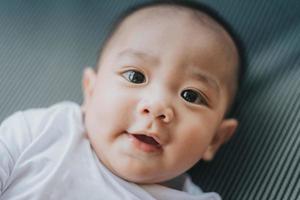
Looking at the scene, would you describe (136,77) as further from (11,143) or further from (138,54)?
(11,143)

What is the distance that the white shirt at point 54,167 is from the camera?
0.86 m

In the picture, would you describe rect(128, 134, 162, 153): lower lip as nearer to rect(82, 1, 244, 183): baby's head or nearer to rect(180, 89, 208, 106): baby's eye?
rect(82, 1, 244, 183): baby's head

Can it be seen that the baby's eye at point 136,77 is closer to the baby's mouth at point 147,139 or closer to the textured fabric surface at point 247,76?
the baby's mouth at point 147,139

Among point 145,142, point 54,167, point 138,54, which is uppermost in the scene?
point 138,54

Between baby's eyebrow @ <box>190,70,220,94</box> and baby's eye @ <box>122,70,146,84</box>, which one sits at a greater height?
baby's eyebrow @ <box>190,70,220,94</box>

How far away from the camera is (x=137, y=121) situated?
827 millimetres

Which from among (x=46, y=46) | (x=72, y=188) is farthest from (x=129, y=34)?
(x=46, y=46)

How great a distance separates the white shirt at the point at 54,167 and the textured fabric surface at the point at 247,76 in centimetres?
13

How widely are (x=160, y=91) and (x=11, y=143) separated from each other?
25cm

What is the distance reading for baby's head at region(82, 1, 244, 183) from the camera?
0.84 m

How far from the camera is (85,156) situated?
90cm

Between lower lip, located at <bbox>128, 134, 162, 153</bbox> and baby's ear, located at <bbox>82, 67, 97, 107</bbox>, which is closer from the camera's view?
lower lip, located at <bbox>128, 134, 162, 153</bbox>

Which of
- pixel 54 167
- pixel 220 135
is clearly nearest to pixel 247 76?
pixel 220 135

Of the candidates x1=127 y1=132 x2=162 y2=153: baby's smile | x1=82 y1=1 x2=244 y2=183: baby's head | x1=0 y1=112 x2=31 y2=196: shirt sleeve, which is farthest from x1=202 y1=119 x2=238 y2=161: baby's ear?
x1=0 y1=112 x2=31 y2=196: shirt sleeve
